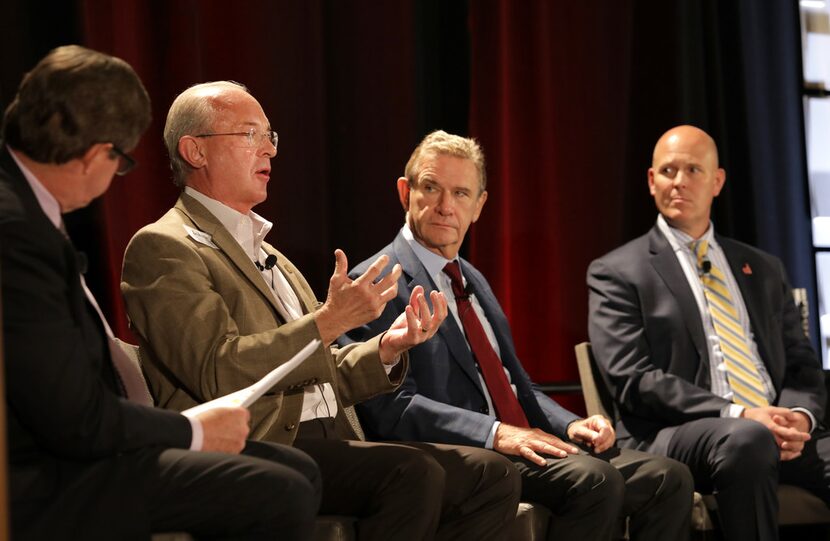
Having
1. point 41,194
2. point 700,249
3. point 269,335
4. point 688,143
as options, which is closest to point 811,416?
point 700,249

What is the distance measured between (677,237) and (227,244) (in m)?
1.87

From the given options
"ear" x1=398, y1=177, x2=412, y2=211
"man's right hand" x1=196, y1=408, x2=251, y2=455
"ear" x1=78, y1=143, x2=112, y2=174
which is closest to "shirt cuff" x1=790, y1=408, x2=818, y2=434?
"ear" x1=398, y1=177, x2=412, y2=211

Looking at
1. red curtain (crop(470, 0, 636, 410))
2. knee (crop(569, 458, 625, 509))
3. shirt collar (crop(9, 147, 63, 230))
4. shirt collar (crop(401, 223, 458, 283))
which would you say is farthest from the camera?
→ red curtain (crop(470, 0, 636, 410))

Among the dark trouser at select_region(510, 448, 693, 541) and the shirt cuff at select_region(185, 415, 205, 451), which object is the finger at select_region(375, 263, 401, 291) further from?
the dark trouser at select_region(510, 448, 693, 541)

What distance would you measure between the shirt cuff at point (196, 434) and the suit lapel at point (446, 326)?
1.24 m

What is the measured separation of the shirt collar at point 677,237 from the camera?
3.79 metres

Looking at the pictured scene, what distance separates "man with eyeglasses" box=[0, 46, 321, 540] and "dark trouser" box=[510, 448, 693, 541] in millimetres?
1040

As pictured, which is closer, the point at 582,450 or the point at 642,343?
the point at 582,450

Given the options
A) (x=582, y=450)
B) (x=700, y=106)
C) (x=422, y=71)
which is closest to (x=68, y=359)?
(x=582, y=450)

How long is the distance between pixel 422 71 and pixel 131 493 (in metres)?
2.49

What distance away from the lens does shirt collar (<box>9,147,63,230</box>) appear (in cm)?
183

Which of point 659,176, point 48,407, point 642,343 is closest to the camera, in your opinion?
point 48,407

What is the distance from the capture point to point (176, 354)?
92.9 inches

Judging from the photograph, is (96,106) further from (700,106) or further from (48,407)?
(700,106)
